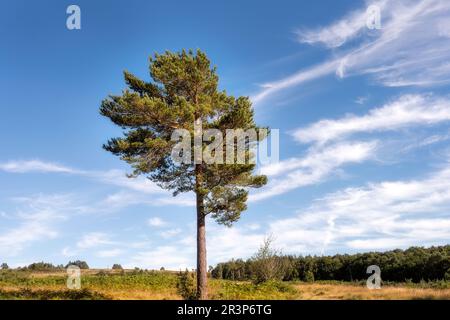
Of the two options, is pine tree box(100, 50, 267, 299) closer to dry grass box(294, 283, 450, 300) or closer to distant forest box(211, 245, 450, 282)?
dry grass box(294, 283, 450, 300)

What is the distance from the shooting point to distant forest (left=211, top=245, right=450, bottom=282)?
4891 cm

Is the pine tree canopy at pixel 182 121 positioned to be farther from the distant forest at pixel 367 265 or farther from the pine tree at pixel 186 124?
the distant forest at pixel 367 265

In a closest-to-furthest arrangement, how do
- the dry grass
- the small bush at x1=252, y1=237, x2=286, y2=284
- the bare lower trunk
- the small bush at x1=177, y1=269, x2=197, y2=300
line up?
the dry grass, the bare lower trunk, the small bush at x1=177, y1=269, x2=197, y2=300, the small bush at x1=252, y1=237, x2=286, y2=284

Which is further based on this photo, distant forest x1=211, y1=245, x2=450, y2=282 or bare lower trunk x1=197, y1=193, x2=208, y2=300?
distant forest x1=211, y1=245, x2=450, y2=282

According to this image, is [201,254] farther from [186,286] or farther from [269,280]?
[269,280]

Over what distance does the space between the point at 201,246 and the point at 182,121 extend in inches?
262

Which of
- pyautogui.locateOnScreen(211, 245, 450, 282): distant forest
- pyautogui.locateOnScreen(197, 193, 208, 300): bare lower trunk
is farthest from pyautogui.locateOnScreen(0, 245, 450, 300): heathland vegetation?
pyautogui.locateOnScreen(197, 193, 208, 300): bare lower trunk

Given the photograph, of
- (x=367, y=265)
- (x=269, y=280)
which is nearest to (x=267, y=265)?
(x=269, y=280)

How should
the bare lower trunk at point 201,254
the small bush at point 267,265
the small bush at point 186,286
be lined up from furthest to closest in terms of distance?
1. the small bush at point 267,265
2. the small bush at point 186,286
3. the bare lower trunk at point 201,254

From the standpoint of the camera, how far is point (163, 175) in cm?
2552

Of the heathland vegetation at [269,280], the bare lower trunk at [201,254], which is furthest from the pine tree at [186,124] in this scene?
the heathland vegetation at [269,280]

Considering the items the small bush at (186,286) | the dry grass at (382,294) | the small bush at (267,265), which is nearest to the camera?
the dry grass at (382,294)

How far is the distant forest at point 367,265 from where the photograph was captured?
48.9 metres
